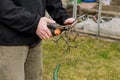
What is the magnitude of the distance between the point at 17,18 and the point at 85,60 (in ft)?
8.92

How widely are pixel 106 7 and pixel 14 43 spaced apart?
4.57m

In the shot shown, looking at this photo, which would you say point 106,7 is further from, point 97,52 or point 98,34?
→ point 97,52

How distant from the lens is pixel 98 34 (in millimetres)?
5328

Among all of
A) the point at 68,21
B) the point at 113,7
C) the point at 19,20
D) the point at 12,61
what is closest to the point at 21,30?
the point at 19,20

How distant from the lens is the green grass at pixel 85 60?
411 cm

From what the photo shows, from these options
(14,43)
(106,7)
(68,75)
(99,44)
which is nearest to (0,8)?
(14,43)

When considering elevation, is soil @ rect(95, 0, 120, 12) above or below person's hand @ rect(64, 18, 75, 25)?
below

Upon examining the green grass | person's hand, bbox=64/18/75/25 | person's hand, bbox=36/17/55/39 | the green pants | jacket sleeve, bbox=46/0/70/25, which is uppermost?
person's hand, bbox=36/17/55/39

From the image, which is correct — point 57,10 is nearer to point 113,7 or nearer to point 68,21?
point 68,21

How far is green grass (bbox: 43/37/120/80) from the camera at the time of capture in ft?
13.5

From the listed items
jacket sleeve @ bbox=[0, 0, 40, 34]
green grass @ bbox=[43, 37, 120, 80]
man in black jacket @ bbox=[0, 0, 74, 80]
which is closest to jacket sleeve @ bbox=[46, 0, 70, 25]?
man in black jacket @ bbox=[0, 0, 74, 80]

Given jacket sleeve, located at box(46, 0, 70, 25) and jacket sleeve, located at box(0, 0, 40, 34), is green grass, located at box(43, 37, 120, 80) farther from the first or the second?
jacket sleeve, located at box(0, 0, 40, 34)

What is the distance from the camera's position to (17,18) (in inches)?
75.9

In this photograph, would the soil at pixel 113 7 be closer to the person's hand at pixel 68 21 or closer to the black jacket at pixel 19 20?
the person's hand at pixel 68 21
